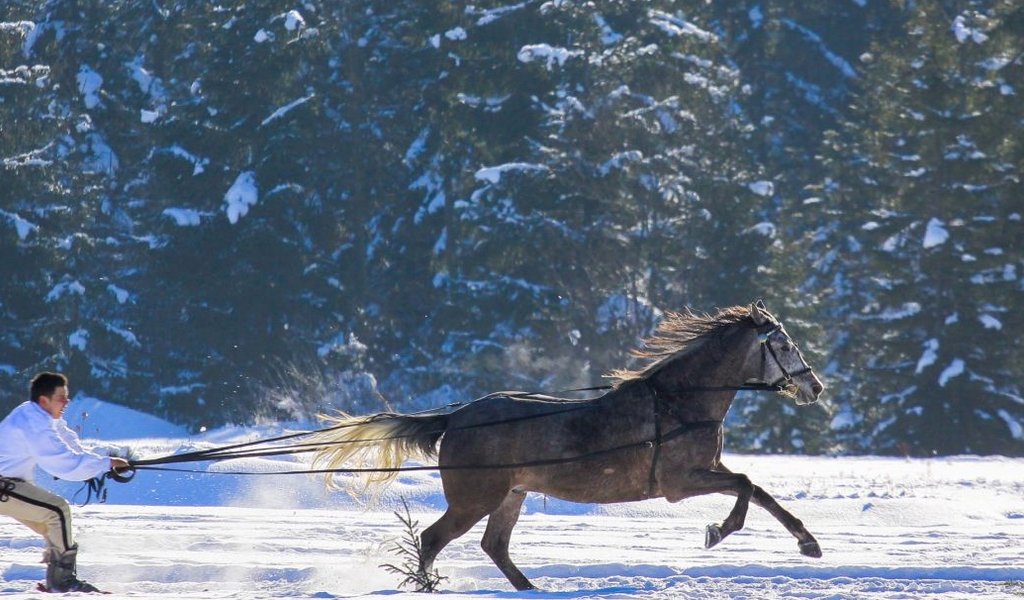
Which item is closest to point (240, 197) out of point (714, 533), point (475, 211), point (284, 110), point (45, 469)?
point (284, 110)

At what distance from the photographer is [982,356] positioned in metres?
30.9

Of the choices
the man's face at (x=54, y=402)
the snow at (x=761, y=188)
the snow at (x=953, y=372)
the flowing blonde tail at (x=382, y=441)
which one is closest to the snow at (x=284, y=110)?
the snow at (x=761, y=188)

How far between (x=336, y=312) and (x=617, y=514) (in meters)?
20.2

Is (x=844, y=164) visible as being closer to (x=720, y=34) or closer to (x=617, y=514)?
(x=720, y=34)

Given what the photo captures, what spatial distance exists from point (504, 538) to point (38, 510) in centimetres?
319

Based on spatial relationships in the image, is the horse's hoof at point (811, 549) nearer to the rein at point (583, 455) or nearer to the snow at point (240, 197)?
the rein at point (583, 455)

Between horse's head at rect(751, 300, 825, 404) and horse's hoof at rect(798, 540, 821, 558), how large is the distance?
115cm

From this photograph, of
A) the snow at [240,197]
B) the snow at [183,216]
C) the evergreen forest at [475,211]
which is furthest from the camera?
the snow at [183,216]

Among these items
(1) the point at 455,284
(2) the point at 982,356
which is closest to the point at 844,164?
(2) the point at 982,356

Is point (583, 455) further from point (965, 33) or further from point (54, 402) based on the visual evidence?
point (965, 33)

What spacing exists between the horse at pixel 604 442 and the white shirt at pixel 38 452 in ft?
6.55

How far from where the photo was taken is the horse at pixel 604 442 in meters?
10.6

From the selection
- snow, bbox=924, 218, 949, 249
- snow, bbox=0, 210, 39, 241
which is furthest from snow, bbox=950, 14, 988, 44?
snow, bbox=0, 210, 39, 241

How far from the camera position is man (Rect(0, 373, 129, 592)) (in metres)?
9.67
